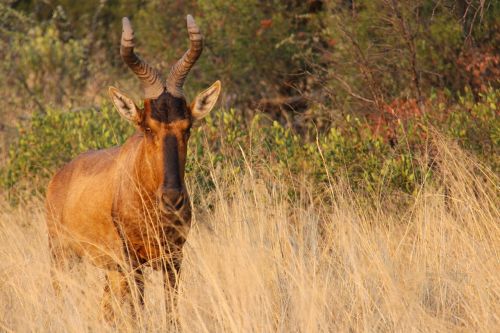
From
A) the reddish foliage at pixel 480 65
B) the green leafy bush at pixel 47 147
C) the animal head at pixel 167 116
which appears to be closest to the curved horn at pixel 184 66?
the animal head at pixel 167 116

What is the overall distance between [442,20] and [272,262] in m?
6.76

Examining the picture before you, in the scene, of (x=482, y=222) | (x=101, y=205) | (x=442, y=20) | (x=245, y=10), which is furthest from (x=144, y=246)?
(x=245, y=10)

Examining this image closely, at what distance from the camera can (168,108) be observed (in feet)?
21.9

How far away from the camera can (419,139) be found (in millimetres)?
9547

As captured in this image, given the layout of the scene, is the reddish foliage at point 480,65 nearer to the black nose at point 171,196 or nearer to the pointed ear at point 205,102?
the pointed ear at point 205,102

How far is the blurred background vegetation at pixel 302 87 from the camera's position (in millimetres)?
9242

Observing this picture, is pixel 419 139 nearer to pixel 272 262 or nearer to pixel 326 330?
pixel 272 262

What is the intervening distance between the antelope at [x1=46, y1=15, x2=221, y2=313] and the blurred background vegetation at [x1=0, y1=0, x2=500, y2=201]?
99 centimetres

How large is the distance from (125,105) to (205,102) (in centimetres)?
61

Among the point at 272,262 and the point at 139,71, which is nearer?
the point at 272,262

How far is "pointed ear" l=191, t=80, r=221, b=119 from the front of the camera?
7.18 meters

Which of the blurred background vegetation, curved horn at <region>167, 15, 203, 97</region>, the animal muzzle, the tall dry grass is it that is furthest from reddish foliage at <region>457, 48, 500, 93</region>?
the animal muzzle

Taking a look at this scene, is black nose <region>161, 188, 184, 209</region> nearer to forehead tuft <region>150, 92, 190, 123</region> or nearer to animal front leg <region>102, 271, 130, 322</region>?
forehead tuft <region>150, 92, 190, 123</region>

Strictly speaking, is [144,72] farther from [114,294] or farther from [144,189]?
[114,294]
